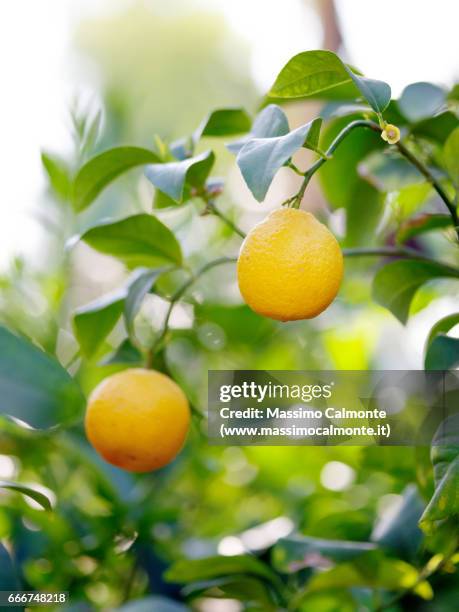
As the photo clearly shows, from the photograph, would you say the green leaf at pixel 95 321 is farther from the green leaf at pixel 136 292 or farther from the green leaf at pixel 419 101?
the green leaf at pixel 419 101

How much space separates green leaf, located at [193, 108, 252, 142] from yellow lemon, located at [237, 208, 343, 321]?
9.3 inches

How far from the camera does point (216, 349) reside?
4.12 ft

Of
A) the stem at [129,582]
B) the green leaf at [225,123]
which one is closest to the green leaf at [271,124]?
the green leaf at [225,123]

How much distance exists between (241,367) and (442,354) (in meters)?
0.56

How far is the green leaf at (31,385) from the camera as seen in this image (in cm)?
60

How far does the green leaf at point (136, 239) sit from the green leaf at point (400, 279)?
24cm

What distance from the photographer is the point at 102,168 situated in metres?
0.79

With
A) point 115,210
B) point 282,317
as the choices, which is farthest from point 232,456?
point 282,317

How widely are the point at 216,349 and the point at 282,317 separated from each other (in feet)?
2.09

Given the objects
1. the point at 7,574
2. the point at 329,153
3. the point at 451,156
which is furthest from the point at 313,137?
the point at 7,574

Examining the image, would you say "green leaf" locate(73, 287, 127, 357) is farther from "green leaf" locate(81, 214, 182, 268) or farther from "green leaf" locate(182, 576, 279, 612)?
"green leaf" locate(182, 576, 279, 612)

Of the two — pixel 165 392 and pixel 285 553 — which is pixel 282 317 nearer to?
pixel 165 392

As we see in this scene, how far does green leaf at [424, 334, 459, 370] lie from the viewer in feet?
2.42

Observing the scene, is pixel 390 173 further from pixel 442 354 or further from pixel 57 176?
pixel 57 176
